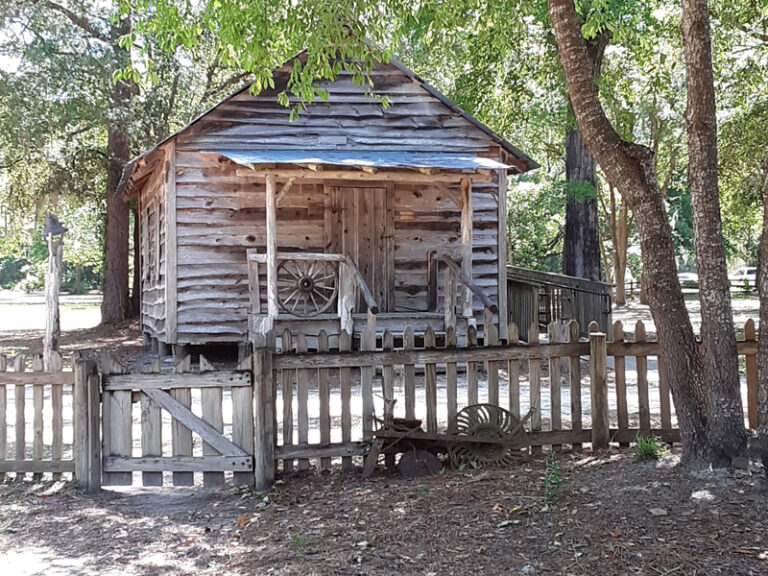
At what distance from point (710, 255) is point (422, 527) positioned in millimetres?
2500

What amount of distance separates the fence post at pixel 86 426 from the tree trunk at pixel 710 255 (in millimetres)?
4285

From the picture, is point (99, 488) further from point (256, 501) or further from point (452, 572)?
point (452, 572)

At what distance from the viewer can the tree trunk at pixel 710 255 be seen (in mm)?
5117

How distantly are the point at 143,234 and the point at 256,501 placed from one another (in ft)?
49.9

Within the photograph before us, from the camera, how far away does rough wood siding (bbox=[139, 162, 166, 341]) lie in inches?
615

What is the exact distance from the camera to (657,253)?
547 cm

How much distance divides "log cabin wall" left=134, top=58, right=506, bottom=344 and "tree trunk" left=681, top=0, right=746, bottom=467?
909cm

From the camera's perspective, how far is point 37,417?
6160 millimetres

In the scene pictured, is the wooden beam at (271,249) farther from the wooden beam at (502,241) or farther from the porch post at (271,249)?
the wooden beam at (502,241)

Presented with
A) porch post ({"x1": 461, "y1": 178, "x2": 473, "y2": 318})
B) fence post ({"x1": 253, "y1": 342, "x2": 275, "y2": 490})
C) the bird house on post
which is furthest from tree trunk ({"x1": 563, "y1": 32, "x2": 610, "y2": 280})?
fence post ({"x1": 253, "y1": 342, "x2": 275, "y2": 490})

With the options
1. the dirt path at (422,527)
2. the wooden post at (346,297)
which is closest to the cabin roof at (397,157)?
the wooden post at (346,297)

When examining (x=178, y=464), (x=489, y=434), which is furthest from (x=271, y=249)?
(x=489, y=434)

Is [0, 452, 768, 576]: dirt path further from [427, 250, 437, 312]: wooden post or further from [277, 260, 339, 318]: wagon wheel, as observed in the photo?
[427, 250, 437, 312]: wooden post

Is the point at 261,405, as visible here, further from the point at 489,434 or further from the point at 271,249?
the point at 271,249
